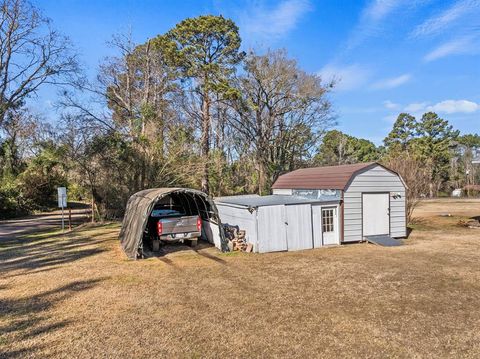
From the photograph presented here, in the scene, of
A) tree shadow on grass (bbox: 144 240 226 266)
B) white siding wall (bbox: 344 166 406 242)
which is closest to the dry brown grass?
tree shadow on grass (bbox: 144 240 226 266)

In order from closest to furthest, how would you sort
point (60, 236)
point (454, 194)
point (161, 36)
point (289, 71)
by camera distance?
point (60, 236), point (161, 36), point (289, 71), point (454, 194)

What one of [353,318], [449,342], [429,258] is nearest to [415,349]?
[449,342]

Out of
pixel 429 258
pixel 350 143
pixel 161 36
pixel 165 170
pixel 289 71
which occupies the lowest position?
pixel 429 258

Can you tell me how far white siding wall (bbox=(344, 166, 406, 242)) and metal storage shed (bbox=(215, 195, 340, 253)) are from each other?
495mm

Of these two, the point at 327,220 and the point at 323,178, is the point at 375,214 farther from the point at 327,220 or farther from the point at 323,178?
the point at 323,178

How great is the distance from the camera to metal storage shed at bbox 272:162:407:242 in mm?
12289

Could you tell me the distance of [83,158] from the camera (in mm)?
18922

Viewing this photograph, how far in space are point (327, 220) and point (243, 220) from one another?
3180 millimetres

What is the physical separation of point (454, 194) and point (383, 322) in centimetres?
4304

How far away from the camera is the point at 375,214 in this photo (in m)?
12.8

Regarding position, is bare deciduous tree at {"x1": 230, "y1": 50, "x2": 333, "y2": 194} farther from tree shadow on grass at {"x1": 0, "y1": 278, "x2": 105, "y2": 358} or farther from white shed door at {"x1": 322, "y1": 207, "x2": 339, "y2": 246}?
tree shadow on grass at {"x1": 0, "y1": 278, "x2": 105, "y2": 358}

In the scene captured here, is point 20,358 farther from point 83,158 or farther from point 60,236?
point 83,158

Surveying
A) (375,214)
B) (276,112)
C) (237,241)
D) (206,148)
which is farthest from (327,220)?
(276,112)

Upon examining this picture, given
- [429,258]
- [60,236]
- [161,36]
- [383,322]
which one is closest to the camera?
[383,322]
